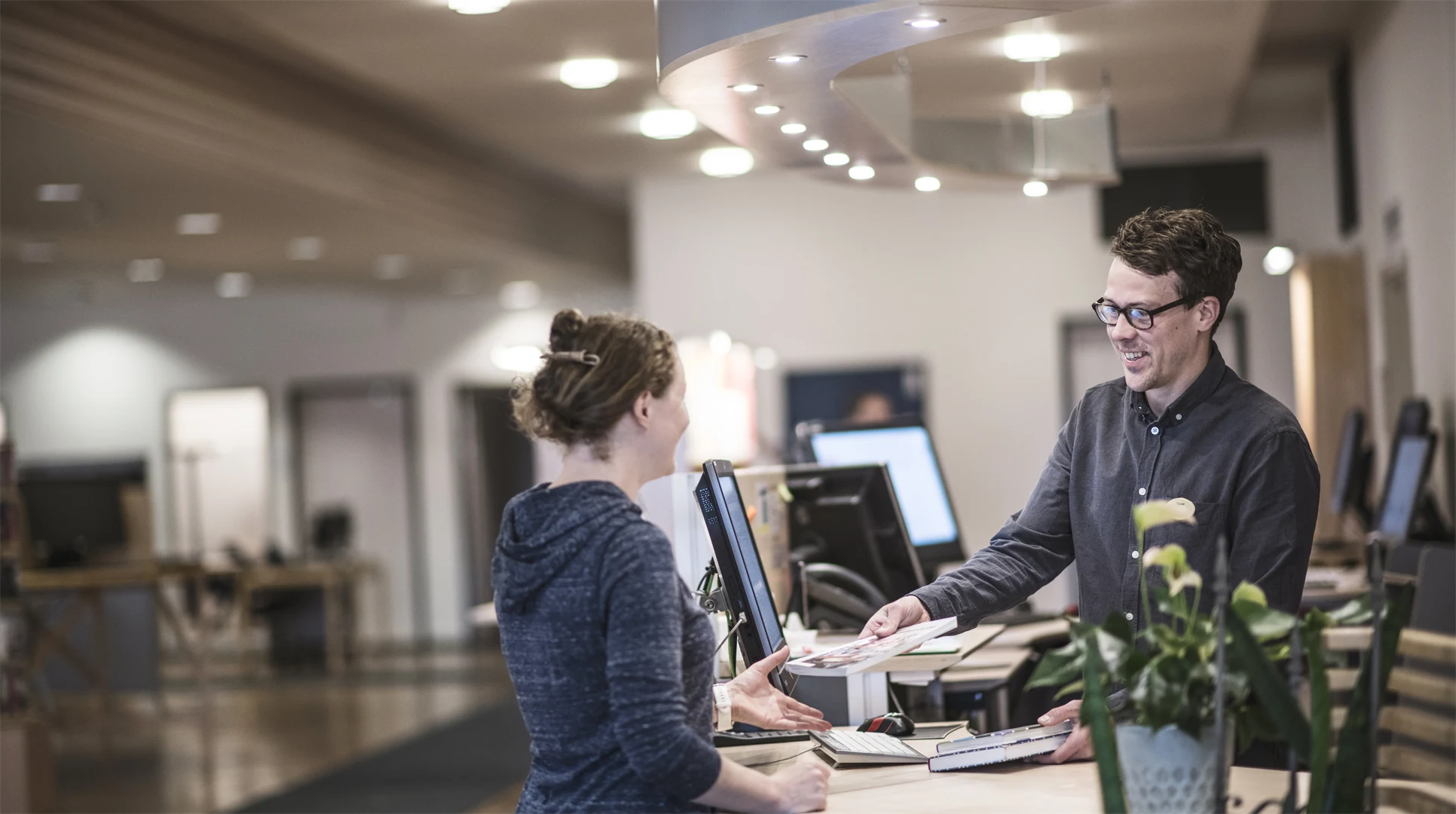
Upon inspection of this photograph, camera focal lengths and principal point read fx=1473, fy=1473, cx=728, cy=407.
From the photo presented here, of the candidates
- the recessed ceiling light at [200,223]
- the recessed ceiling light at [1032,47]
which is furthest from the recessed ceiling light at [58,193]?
the recessed ceiling light at [1032,47]

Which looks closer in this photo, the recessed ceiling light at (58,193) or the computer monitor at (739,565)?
the computer monitor at (739,565)

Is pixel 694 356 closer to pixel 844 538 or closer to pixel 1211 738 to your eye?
pixel 844 538

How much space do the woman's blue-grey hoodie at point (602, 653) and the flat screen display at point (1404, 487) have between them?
13.3 ft

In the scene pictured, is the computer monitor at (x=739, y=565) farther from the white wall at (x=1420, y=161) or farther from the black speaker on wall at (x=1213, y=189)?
the black speaker on wall at (x=1213, y=189)

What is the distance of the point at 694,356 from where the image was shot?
8930 mm

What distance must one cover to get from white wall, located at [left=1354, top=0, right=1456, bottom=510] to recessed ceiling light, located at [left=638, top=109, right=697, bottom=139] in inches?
137

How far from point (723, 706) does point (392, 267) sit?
988cm

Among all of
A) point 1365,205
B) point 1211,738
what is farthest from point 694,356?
point 1211,738

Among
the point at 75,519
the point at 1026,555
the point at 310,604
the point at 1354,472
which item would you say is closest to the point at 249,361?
the point at 310,604

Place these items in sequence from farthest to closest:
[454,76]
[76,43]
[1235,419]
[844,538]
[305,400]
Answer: [305,400] → [454,76] → [76,43] → [844,538] → [1235,419]

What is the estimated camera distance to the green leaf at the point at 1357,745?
69.4 inches

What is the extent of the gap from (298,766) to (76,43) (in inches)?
162

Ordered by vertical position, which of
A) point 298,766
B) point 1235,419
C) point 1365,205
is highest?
point 1365,205

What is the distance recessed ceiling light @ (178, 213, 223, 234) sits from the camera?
9273 millimetres
